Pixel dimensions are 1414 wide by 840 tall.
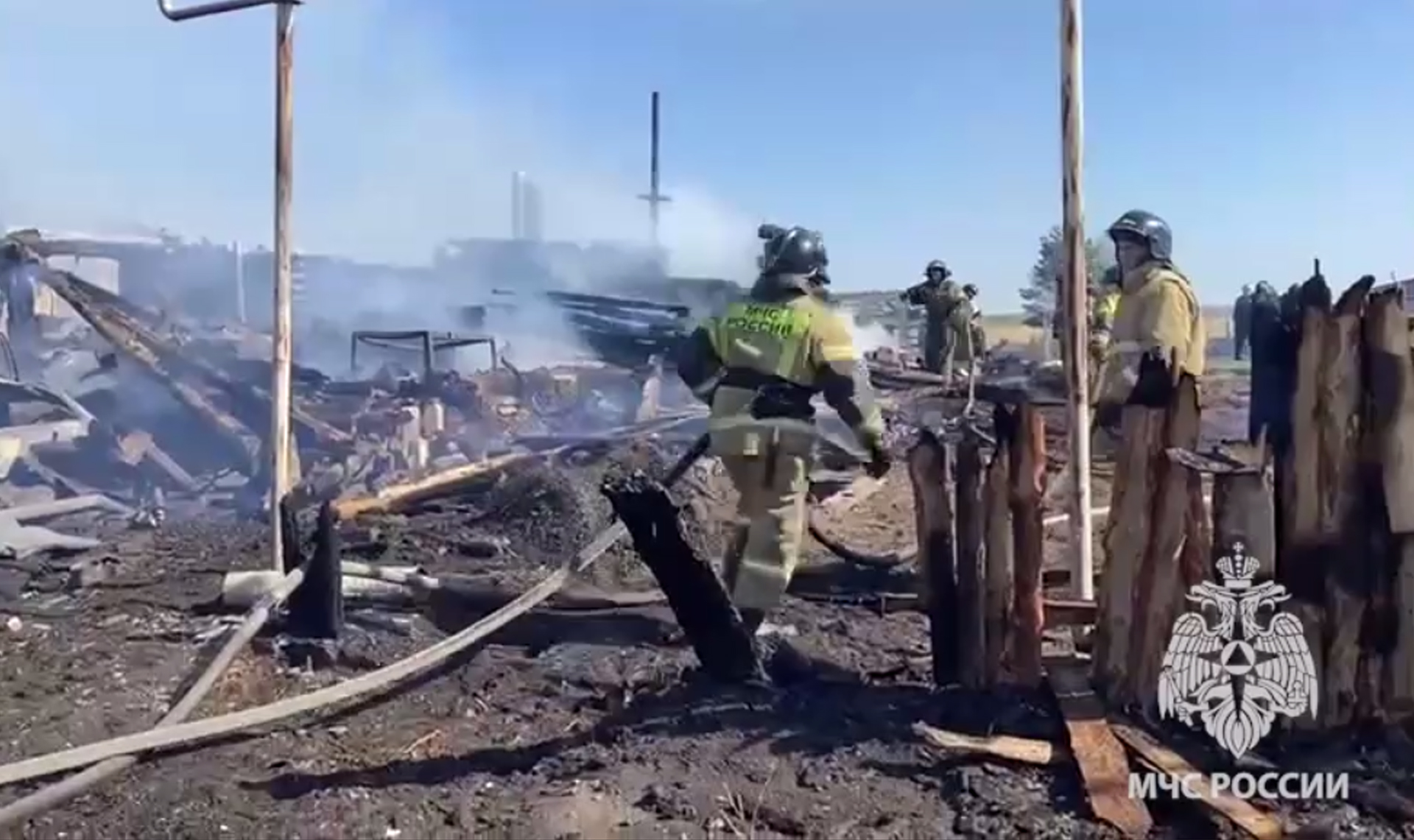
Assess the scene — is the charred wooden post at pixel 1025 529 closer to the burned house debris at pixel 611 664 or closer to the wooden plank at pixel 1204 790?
the burned house debris at pixel 611 664

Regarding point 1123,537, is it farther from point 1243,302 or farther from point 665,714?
point 1243,302

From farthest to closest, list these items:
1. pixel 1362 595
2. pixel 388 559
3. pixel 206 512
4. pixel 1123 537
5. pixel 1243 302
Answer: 1. pixel 1243 302
2. pixel 206 512
3. pixel 388 559
4. pixel 1123 537
5. pixel 1362 595

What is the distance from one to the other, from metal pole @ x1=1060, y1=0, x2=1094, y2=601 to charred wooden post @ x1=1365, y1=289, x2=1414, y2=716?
1.42m

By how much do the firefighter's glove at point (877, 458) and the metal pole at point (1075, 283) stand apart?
0.86 m

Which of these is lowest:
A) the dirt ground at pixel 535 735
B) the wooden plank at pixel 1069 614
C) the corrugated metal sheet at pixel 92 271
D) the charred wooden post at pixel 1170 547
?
the dirt ground at pixel 535 735

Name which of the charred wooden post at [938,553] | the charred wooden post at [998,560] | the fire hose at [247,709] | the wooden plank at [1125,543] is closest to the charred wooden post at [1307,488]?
the wooden plank at [1125,543]

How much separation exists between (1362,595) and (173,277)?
2453cm

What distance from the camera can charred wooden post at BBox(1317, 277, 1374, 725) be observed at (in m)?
4.16

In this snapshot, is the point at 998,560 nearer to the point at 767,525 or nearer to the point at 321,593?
the point at 767,525

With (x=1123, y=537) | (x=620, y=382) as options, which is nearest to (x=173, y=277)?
(x=620, y=382)

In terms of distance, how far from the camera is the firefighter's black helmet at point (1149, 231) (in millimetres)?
6121

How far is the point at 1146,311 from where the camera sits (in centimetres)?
602

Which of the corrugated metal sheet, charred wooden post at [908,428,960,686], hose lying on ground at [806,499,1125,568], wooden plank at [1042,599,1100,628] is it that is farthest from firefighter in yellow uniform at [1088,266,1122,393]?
the corrugated metal sheet

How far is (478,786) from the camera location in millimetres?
4312
